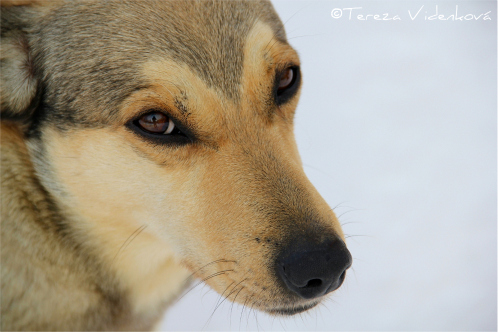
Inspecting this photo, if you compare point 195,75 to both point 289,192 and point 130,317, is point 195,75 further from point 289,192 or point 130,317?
point 130,317

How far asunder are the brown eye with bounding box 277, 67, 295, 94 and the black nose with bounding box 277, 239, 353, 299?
0.84 m

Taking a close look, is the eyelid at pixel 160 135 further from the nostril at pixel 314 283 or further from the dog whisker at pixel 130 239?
the nostril at pixel 314 283

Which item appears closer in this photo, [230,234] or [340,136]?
[230,234]

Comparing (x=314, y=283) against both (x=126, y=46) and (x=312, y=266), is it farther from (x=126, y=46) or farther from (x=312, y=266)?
(x=126, y=46)

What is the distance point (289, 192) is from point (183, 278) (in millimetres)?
1108

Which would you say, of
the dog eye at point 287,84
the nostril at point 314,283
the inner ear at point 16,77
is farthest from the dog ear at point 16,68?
the nostril at point 314,283

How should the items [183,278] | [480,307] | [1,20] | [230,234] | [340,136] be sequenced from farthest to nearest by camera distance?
[340,136] < [480,307] < [183,278] < [1,20] < [230,234]

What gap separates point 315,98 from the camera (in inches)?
180

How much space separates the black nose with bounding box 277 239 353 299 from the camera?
5.48 feet

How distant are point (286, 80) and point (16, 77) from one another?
120cm

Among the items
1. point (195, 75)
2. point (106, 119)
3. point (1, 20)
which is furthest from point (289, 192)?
point (1, 20)

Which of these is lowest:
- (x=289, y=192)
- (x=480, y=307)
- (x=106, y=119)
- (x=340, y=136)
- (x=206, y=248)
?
(x=480, y=307)

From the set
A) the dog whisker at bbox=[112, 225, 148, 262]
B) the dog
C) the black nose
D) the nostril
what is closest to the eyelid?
the dog

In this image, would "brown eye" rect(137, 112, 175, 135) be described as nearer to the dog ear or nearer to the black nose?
the dog ear
